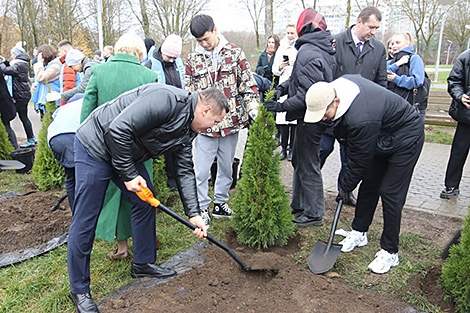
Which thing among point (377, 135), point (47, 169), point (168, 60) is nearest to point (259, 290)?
point (377, 135)

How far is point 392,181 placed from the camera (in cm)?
310

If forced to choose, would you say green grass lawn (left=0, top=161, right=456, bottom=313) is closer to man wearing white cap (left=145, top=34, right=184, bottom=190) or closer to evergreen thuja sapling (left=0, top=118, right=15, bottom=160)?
man wearing white cap (left=145, top=34, right=184, bottom=190)

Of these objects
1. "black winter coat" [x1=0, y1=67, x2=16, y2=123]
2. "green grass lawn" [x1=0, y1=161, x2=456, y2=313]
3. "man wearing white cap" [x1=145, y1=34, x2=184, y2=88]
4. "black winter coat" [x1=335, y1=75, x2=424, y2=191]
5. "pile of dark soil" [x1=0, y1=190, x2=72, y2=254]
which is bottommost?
"pile of dark soil" [x1=0, y1=190, x2=72, y2=254]

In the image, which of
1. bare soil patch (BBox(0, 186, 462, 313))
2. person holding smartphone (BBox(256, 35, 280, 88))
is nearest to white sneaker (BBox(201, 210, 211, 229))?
bare soil patch (BBox(0, 186, 462, 313))

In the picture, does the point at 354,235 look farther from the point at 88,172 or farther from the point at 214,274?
the point at 88,172

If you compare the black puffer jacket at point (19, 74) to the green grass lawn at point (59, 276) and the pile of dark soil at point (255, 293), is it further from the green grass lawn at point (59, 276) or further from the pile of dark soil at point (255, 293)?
the pile of dark soil at point (255, 293)

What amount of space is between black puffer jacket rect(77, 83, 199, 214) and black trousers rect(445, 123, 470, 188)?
3.95m

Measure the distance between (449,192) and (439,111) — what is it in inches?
210

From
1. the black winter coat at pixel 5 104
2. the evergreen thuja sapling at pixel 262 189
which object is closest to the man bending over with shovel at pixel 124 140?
the evergreen thuja sapling at pixel 262 189

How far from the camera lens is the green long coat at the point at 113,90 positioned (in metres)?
3.18

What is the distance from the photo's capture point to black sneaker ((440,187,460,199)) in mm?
5082

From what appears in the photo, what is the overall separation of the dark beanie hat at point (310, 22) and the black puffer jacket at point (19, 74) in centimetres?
619

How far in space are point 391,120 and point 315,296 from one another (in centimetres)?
150

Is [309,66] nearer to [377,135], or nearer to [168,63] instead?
[377,135]
